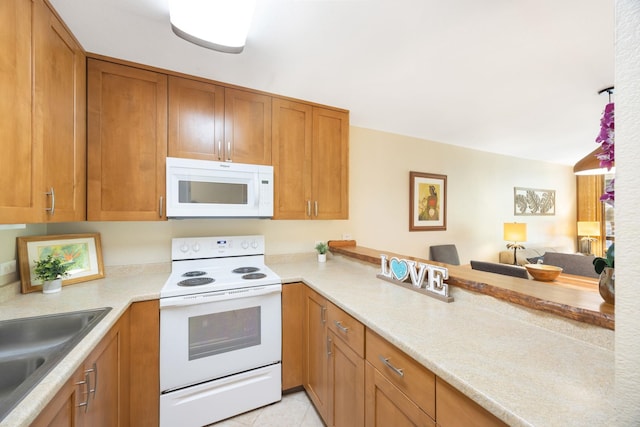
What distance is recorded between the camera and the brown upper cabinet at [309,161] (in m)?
2.13

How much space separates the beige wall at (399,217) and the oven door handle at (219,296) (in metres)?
0.67

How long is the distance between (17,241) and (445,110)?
10.8ft

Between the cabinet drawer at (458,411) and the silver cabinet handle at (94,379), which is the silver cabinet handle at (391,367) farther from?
the silver cabinet handle at (94,379)

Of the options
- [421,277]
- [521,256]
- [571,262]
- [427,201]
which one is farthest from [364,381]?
[521,256]

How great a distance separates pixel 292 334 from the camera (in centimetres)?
184

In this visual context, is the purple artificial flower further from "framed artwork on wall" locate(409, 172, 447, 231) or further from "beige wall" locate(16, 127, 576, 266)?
"framed artwork on wall" locate(409, 172, 447, 231)

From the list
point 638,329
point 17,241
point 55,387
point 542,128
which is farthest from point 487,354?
point 542,128

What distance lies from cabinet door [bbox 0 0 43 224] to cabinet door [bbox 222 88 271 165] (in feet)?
3.28

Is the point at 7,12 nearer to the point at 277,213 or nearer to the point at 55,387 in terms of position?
the point at 55,387

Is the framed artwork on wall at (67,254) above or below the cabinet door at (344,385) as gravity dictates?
above

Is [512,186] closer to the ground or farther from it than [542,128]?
closer to the ground

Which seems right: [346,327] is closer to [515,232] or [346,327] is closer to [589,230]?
[515,232]

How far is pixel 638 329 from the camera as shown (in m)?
0.50

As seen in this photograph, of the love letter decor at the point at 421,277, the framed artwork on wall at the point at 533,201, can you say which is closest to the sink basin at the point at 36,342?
the love letter decor at the point at 421,277
